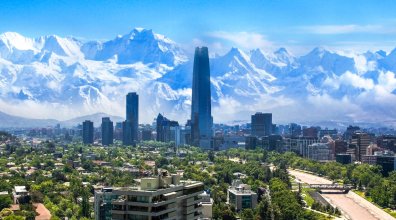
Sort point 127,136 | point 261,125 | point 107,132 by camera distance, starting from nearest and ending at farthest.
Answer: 1. point 127,136
2. point 107,132
3. point 261,125

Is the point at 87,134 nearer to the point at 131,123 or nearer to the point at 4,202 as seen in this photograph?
the point at 131,123

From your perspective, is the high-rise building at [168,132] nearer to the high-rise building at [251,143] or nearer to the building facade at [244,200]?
the high-rise building at [251,143]

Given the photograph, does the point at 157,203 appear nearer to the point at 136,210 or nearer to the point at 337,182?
the point at 136,210

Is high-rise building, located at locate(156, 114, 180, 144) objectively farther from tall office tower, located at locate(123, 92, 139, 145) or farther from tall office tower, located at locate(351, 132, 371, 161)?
tall office tower, located at locate(351, 132, 371, 161)

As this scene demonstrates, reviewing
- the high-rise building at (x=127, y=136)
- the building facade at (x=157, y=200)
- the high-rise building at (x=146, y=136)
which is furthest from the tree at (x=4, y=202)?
the high-rise building at (x=146, y=136)

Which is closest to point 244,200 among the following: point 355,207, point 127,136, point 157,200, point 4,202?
point 355,207

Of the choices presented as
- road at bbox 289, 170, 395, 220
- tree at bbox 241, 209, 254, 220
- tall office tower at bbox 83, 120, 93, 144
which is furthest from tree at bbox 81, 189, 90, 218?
tall office tower at bbox 83, 120, 93, 144

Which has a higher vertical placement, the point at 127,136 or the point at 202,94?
the point at 202,94

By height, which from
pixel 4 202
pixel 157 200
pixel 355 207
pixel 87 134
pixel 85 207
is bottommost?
pixel 355 207
